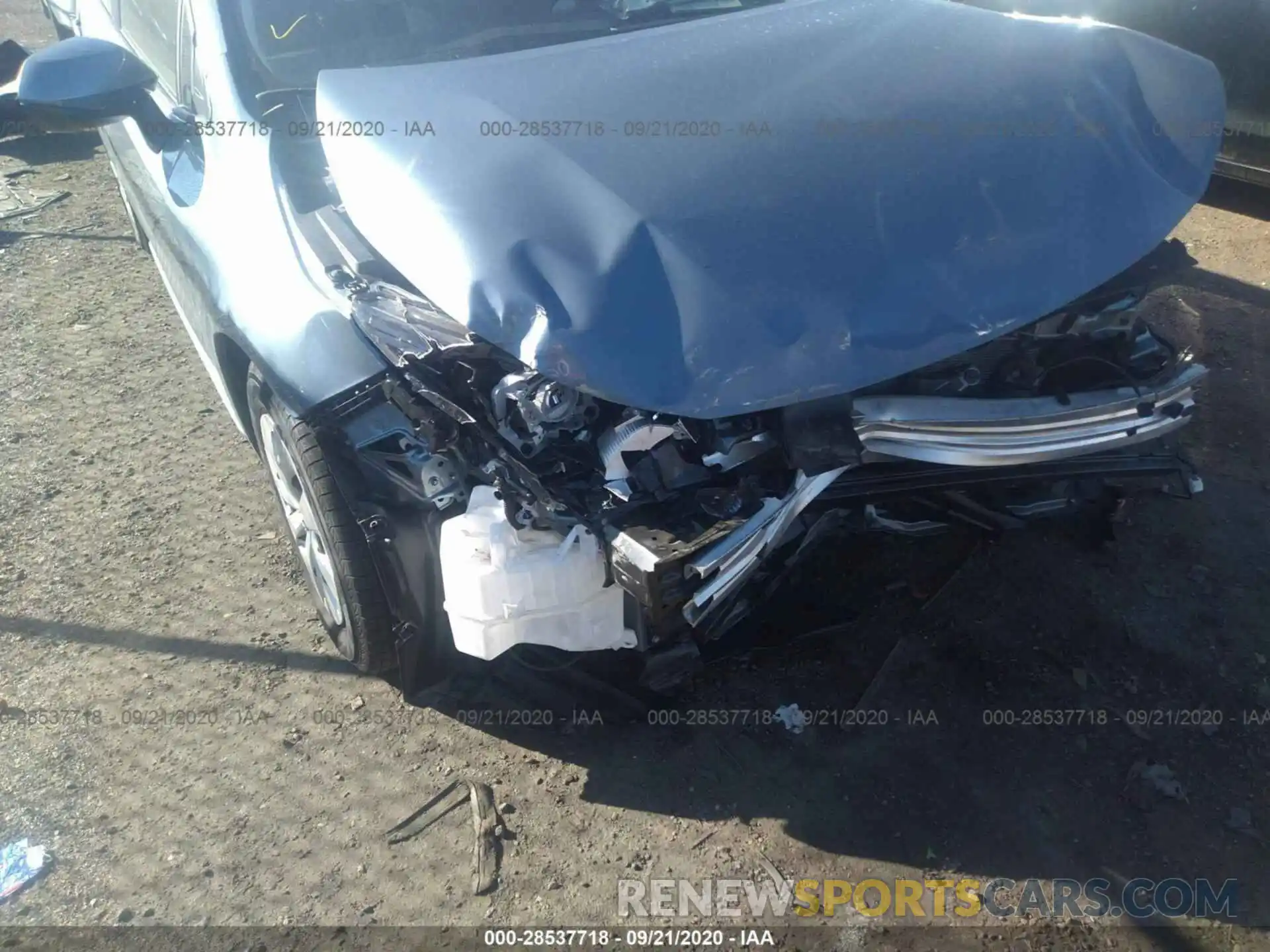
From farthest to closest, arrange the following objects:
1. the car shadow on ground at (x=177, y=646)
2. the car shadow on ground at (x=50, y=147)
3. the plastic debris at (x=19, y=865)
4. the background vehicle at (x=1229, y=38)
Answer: the car shadow on ground at (x=50, y=147) → the background vehicle at (x=1229, y=38) → the car shadow on ground at (x=177, y=646) → the plastic debris at (x=19, y=865)

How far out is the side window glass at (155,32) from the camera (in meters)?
3.09

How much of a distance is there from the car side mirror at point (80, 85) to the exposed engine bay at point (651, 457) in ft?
3.29

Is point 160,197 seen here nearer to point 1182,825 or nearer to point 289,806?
point 289,806

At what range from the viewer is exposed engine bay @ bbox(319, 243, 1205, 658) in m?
1.96

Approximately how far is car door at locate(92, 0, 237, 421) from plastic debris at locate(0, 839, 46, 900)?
1.32 meters

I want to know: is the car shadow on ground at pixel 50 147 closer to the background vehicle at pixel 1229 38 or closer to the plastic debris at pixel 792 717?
the background vehicle at pixel 1229 38

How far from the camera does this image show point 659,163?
2.16 metres

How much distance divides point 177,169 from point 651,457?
6.72ft

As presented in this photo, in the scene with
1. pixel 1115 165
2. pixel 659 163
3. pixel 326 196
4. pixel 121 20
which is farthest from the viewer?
pixel 121 20

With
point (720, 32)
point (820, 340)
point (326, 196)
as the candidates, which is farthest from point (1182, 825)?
point (326, 196)

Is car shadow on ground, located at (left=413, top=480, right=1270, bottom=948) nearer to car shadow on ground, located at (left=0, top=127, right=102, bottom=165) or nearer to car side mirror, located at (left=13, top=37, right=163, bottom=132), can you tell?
car side mirror, located at (left=13, top=37, right=163, bottom=132)

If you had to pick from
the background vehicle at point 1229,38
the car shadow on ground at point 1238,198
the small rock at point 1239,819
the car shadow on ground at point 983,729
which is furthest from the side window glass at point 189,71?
the car shadow on ground at point 1238,198

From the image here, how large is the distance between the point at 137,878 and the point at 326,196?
1811 mm

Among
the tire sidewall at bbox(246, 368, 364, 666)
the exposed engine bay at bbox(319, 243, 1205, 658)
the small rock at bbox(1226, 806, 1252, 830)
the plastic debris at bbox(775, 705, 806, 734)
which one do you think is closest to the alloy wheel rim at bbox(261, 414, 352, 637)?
the tire sidewall at bbox(246, 368, 364, 666)
